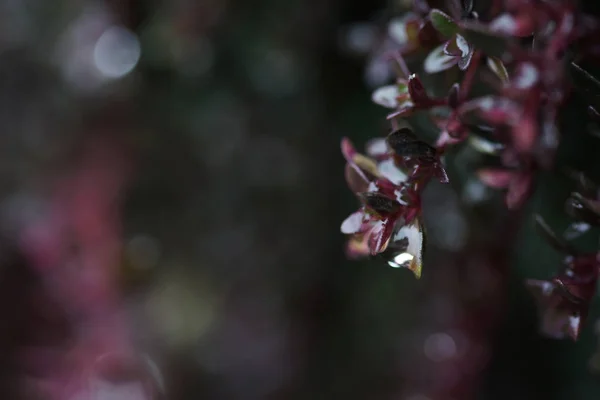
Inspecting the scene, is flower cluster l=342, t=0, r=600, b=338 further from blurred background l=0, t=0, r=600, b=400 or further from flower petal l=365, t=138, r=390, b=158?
blurred background l=0, t=0, r=600, b=400

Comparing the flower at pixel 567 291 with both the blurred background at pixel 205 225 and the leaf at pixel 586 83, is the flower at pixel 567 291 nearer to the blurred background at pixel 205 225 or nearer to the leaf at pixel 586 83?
the leaf at pixel 586 83

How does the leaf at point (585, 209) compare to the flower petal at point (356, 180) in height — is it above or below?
below

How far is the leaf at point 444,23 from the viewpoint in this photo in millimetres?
282

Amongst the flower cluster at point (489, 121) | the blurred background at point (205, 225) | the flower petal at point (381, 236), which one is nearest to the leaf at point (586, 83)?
the flower cluster at point (489, 121)

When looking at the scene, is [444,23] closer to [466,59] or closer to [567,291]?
A: [466,59]

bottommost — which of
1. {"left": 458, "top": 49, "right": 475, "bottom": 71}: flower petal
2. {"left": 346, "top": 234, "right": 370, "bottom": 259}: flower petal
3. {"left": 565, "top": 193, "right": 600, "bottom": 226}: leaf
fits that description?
{"left": 565, "top": 193, "right": 600, "bottom": 226}: leaf

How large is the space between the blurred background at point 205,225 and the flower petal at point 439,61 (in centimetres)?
27

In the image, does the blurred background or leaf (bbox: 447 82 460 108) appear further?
the blurred background

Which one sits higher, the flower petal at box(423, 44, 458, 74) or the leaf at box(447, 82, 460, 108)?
the flower petal at box(423, 44, 458, 74)

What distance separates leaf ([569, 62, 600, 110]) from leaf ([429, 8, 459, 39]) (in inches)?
2.1

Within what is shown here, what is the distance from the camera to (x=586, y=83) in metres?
0.28

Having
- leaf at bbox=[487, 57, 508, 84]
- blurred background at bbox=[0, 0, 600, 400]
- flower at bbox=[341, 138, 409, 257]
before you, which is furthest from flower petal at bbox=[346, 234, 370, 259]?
blurred background at bbox=[0, 0, 600, 400]

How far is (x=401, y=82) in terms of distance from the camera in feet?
1.07

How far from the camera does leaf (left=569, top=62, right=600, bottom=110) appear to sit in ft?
0.91
